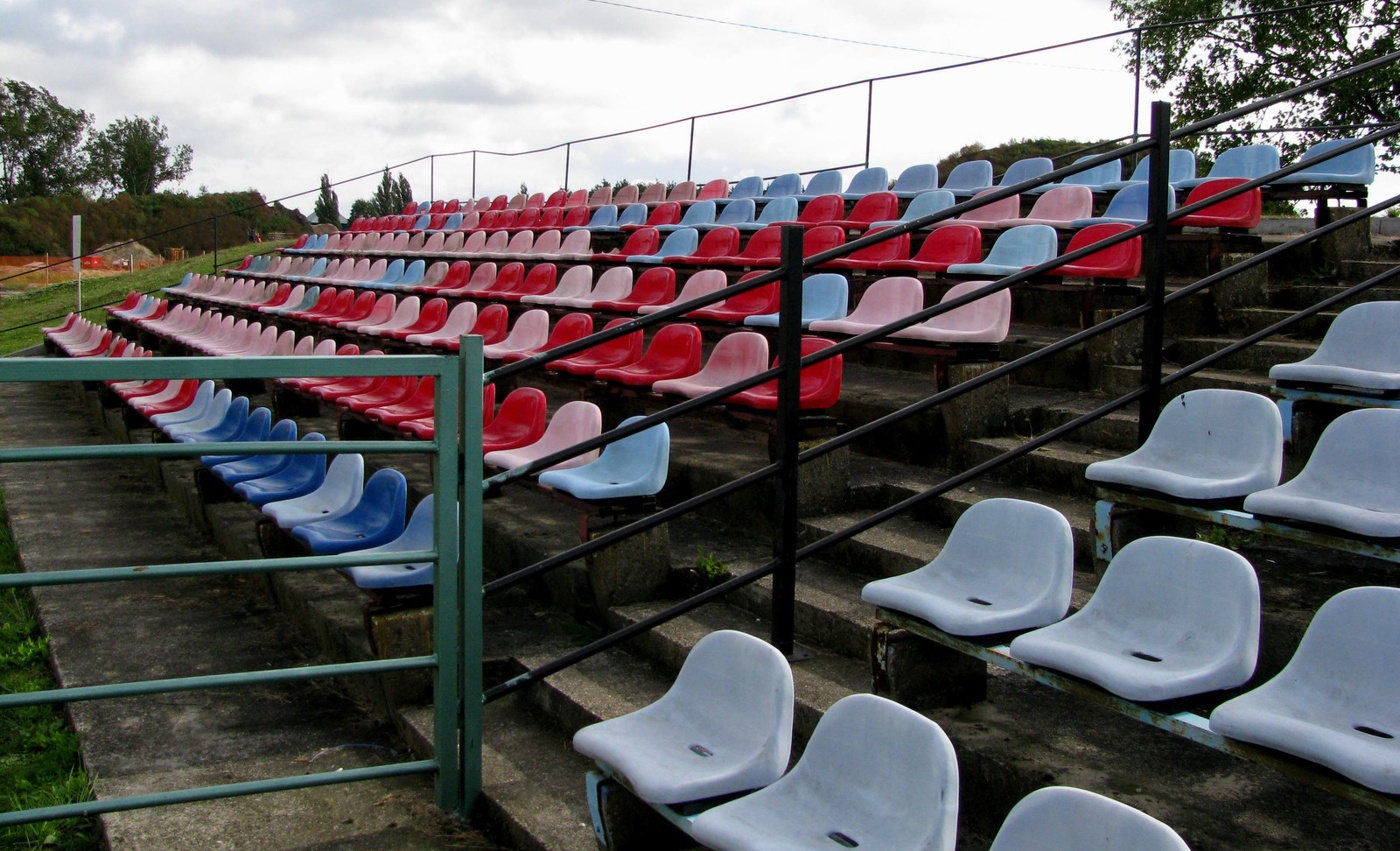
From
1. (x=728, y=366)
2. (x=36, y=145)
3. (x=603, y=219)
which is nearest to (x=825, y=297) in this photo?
(x=728, y=366)

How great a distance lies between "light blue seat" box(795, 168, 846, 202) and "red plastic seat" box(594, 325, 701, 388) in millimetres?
4972

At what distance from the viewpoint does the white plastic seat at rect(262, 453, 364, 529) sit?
14.8 feet

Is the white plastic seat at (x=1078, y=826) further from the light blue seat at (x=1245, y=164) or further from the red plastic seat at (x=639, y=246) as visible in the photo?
the red plastic seat at (x=639, y=246)

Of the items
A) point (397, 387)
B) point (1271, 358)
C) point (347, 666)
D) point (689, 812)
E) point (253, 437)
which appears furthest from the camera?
point (397, 387)

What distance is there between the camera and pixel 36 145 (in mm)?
64812

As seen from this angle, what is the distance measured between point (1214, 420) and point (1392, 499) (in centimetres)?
53

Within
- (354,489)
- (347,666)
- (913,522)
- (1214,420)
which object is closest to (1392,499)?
(1214,420)

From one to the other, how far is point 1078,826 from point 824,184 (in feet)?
30.2

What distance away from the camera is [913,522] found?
152 inches

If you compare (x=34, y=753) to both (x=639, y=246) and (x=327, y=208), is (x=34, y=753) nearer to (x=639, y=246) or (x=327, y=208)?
(x=639, y=246)

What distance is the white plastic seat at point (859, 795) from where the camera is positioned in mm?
1884

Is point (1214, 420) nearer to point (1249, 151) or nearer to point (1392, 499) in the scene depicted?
point (1392, 499)

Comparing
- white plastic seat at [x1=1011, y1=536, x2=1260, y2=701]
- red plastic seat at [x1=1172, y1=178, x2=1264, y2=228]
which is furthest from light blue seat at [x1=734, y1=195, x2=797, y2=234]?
white plastic seat at [x1=1011, y1=536, x2=1260, y2=701]

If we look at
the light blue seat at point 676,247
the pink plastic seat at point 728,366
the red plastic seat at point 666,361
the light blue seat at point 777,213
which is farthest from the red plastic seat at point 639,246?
the pink plastic seat at point 728,366
